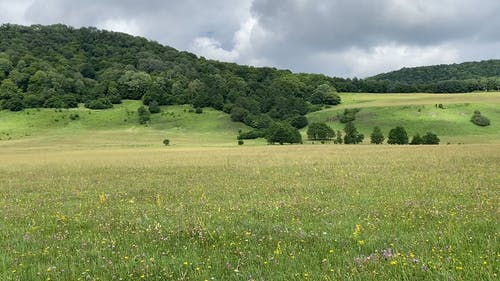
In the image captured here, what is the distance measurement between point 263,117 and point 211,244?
153 metres

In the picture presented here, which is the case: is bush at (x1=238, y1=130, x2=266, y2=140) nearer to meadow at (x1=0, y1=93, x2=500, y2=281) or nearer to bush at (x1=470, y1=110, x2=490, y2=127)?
bush at (x1=470, y1=110, x2=490, y2=127)

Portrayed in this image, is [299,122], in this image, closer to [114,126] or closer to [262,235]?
[114,126]

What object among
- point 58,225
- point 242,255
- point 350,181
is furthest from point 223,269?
point 350,181

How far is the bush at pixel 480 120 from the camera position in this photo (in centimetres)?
13062

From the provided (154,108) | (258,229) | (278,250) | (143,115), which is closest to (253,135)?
(143,115)

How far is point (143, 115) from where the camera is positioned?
565ft

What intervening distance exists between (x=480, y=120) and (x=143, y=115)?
112 meters

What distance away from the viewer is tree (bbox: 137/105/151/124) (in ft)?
557

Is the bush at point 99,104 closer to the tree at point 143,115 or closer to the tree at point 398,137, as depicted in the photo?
the tree at point 143,115

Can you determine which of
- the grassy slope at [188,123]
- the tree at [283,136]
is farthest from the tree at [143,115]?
the tree at [283,136]

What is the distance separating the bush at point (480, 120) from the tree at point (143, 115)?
4257 inches

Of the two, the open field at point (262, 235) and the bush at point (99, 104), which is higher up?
the bush at point (99, 104)

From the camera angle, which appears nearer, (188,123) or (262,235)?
(262,235)

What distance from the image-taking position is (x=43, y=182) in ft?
92.2
